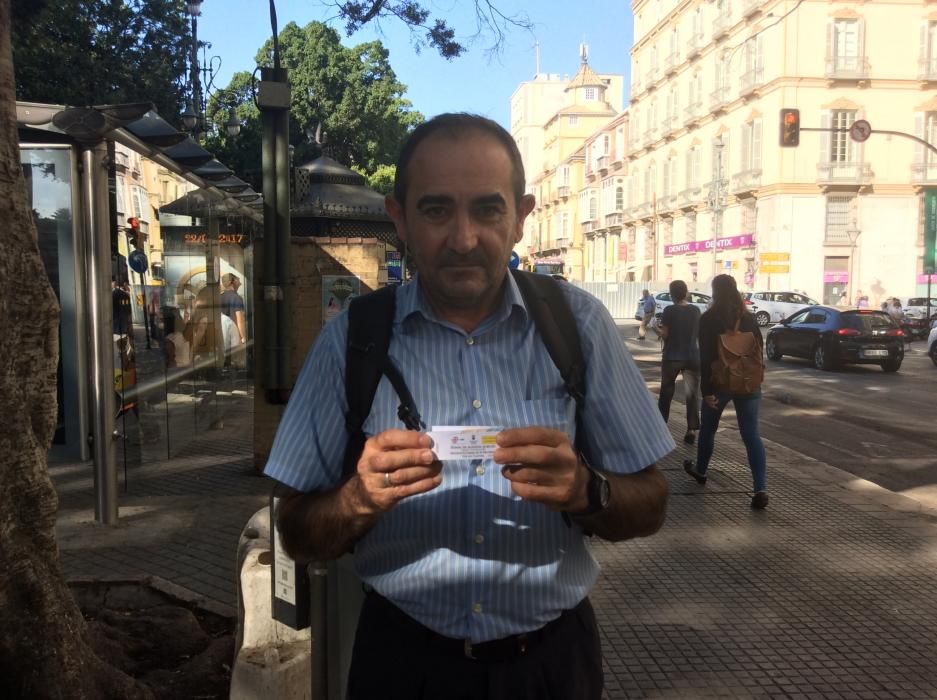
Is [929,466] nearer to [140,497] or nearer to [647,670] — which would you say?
[647,670]

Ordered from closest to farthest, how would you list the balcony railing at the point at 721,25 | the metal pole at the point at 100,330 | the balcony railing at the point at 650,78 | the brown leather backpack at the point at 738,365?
the metal pole at the point at 100,330
the brown leather backpack at the point at 738,365
the balcony railing at the point at 721,25
the balcony railing at the point at 650,78

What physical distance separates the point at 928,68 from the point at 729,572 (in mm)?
45714

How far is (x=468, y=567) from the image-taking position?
177cm

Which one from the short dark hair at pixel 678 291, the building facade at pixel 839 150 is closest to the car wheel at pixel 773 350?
the short dark hair at pixel 678 291

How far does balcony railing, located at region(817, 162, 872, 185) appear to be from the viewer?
41.7 metres

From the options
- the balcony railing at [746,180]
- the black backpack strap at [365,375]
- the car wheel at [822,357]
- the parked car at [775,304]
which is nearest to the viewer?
the black backpack strap at [365,375]

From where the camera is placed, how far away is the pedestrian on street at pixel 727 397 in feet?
22.2

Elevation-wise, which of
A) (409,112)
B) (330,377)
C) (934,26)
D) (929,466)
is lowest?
(929,466)

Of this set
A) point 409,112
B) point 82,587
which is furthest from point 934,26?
point 82,587

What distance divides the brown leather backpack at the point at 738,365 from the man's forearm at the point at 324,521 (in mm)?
5428

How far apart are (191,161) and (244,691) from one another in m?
5.46

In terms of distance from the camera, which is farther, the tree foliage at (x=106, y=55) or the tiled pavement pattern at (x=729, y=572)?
the tree foliage at (x=106, y=55)

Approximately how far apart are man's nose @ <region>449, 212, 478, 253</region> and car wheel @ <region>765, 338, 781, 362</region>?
68.7 ft

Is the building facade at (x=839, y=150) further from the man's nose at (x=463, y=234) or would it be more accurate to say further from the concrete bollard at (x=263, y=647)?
the man's nose at (x=463, y=234)
